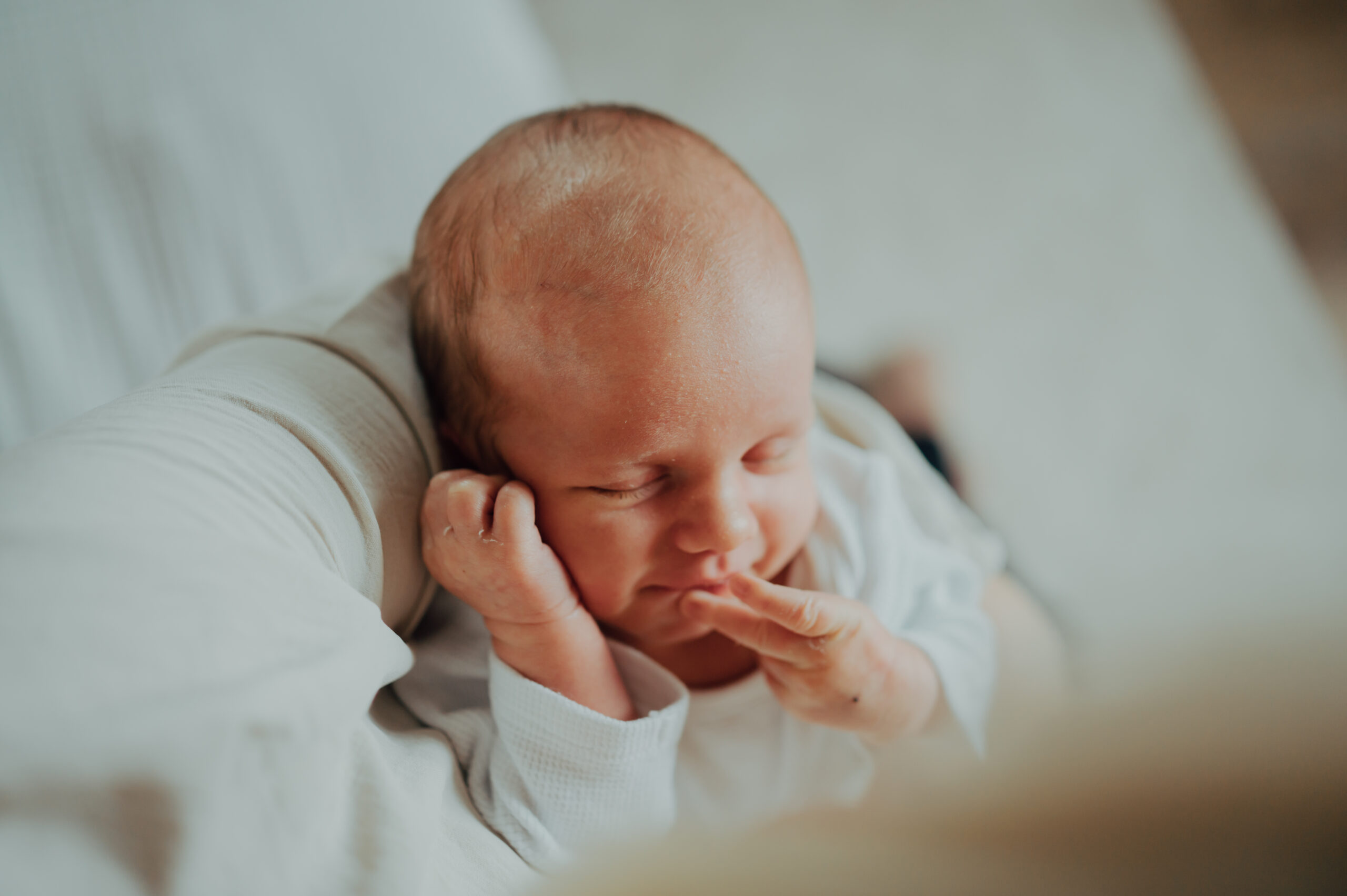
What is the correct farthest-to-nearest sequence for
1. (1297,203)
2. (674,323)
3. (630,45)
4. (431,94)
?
(630,45) < (1297,203) < (431,94) < (674,323)

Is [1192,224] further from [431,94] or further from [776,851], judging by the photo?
[776,851]

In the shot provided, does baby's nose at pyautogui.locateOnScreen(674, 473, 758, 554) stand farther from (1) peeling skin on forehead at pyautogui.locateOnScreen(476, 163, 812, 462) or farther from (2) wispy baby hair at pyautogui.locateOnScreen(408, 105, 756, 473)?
(2) wispy baby hair at pyautogui.locateOnScreen(408, 105, 756, 473)

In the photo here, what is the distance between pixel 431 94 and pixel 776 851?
103 cm

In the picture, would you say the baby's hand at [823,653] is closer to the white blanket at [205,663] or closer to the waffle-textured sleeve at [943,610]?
the waffle-textured sleeve at [943,610]

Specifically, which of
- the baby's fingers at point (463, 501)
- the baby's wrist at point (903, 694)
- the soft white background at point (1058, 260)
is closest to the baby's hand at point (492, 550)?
the baby's fingers at point (463, 501)

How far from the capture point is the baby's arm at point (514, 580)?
22.2 inches

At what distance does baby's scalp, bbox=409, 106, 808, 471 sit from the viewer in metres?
0.56

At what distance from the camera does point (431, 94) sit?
101cm

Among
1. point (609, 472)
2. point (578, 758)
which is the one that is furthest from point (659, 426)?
point (578, 758)

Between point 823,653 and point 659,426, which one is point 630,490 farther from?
point 823,653

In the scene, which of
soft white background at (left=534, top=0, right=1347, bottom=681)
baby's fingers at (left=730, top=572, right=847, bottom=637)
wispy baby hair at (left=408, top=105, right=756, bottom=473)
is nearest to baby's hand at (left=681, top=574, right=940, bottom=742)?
baby's fingers at (left=730, top=572, right=847, bottom=637)

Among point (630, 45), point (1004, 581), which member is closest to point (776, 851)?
point (1004, 581)

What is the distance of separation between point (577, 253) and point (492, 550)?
23 centimetres

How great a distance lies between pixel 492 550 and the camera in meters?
0.56
